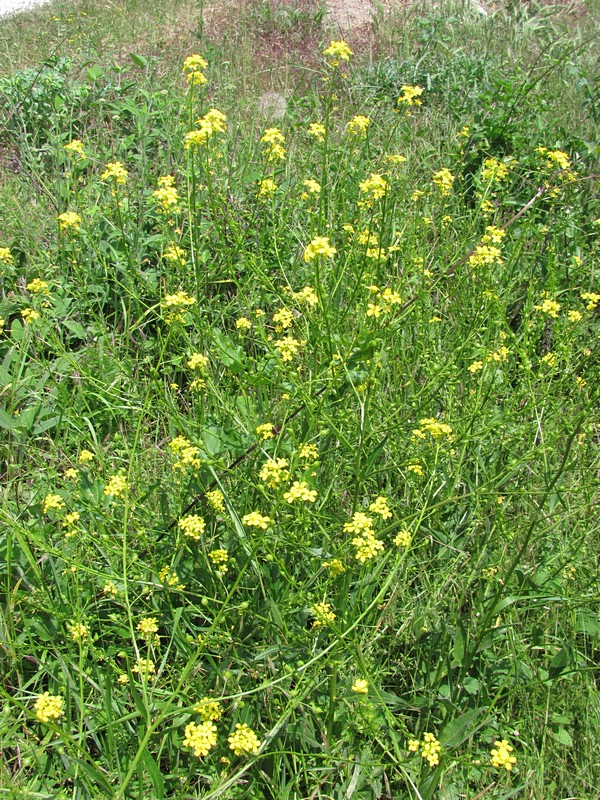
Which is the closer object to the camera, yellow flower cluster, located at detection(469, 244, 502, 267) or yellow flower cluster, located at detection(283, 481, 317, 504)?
yellow flower cluster, located at detection(283, 481, 317, 504)

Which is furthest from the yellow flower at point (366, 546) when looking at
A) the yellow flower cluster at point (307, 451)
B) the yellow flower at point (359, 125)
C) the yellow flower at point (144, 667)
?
the yellow flower at point (359, 125)

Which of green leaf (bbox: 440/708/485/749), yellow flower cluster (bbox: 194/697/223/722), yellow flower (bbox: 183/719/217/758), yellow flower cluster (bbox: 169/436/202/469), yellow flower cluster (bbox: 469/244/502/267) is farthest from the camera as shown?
yellow flower cluster (bbox: 469/244/502/267)

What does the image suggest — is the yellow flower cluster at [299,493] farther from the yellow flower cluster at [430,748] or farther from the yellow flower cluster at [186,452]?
the yellow flower cluster at [430,748]

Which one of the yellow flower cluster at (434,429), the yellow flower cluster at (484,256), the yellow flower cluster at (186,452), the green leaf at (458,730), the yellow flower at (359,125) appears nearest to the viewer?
the green leaf at (458,730)

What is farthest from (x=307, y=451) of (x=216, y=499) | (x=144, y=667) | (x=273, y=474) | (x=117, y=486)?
(x=144, y=667)

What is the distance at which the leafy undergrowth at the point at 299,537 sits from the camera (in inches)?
67.1

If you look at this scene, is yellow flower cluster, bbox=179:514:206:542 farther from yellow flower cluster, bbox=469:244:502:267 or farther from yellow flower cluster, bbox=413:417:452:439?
yellow flower cluster, bbox=469:244:502:267

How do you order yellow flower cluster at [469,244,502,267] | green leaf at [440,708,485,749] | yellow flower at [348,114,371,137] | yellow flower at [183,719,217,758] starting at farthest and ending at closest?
yellow flower at [348,114,371,137]
yellow flower cluster at [469,244,502,267]
green leaf at [440,708,485,749]
yellow flower at [183,719,217,758]

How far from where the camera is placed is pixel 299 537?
6.05 feet

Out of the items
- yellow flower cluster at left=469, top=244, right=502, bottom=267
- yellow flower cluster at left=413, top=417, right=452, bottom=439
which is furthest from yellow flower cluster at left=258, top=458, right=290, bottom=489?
yellow flower cluster at left=469, top=244, right=502, bottom=267

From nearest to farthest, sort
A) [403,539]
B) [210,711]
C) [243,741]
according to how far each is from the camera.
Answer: [243,741] → [210,711] → [403,539]

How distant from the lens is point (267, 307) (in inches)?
120

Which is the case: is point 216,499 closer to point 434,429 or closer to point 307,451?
point 307,451

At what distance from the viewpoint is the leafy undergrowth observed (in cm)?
171
